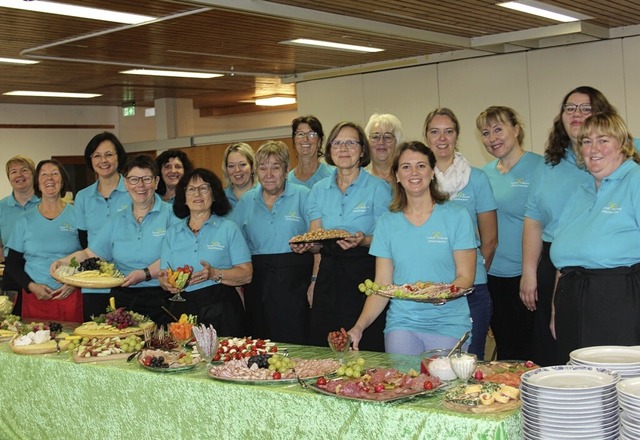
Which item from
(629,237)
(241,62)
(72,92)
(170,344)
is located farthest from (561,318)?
(72,92)

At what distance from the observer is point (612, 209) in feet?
10.9

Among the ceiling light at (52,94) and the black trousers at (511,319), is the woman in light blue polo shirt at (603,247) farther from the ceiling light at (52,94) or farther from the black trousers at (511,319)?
the ceiling light at (52,94)

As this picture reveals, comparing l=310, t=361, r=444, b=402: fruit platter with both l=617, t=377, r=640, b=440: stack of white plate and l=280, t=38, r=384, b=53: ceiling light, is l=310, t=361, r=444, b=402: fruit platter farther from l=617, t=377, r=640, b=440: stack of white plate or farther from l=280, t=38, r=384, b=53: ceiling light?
l=280, t=38, r=384, b=53: ceiling light

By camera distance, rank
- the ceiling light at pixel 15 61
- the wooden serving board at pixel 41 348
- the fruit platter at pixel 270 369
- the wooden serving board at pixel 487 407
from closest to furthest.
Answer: the wooden serving board at pixel 487 407 → the fruit platter at pixel 270 369 → the wooden serving board at pixel 41 348 → the ceiling light at pixel 15 61

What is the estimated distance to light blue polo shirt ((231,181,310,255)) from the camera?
497 centimetres

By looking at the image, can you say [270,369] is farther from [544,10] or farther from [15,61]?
[15,61]

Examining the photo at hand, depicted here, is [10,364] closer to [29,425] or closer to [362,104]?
[29,425]

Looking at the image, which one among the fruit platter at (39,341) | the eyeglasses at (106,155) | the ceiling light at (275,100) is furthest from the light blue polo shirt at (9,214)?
the ceiling light at (275,100)

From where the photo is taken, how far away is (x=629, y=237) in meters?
3.28

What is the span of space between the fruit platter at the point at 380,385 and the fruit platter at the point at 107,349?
107cm

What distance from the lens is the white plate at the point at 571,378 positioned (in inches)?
91.9

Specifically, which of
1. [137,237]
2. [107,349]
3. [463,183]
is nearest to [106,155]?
[137,237]

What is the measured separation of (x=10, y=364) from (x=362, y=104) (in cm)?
673

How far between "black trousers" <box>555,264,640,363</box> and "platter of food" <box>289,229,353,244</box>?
44.1 inches
